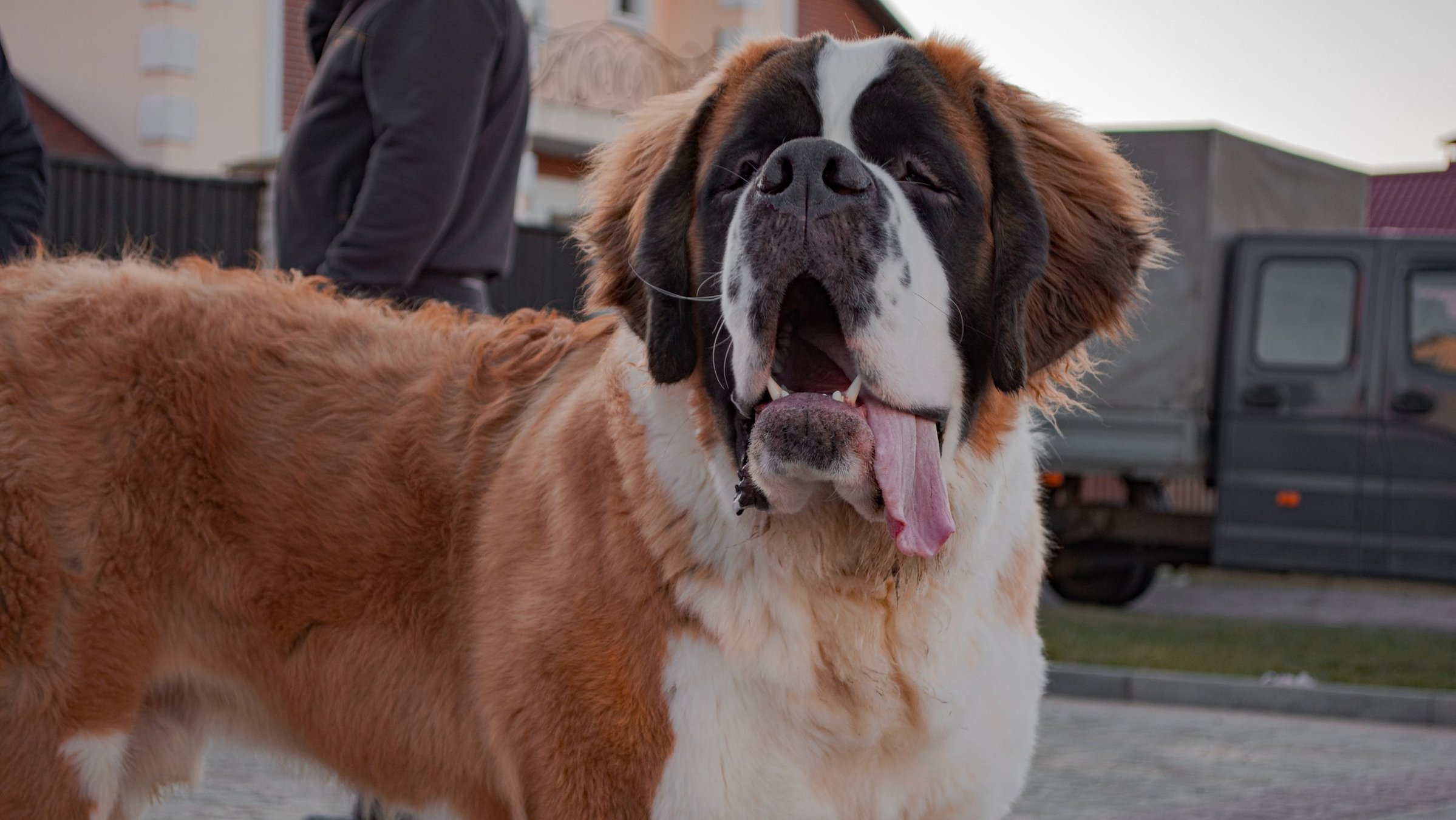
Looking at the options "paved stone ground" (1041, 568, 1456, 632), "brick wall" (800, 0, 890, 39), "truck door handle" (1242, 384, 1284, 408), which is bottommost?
"paved stone ground" (1041, 568, 1456, 632)

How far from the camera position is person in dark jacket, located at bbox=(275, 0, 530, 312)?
12.2 ft

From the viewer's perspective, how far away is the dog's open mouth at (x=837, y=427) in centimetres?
230

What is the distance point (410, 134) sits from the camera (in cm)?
370

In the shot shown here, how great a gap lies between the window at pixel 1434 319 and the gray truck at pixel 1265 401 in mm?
11

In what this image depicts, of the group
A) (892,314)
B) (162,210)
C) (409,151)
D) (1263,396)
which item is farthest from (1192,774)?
(162,210)

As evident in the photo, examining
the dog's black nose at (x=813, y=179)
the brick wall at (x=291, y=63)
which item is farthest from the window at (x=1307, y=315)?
the brick wall at (x=291, y=63)

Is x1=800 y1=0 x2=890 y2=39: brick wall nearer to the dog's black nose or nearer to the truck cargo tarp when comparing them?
the truck cargo tarp

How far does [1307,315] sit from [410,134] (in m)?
8.93

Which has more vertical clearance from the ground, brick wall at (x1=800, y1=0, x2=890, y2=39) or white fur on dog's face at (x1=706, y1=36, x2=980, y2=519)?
brick wall at (x1=800, y1=0, x2=890, y2=39)

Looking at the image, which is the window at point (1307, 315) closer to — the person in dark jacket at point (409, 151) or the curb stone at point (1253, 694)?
the curb stone at point (1253, 694)

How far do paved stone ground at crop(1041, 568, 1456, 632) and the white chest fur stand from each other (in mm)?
10059

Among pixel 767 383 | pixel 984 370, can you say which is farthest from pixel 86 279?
pixel 984 370

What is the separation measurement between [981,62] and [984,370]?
0.60 metres

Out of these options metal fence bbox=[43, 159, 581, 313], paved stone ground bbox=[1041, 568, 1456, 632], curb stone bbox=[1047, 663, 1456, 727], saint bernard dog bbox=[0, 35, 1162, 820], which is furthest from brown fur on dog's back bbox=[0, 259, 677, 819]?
paved stone ground bbox=[1041, 568, 1456, 632]
